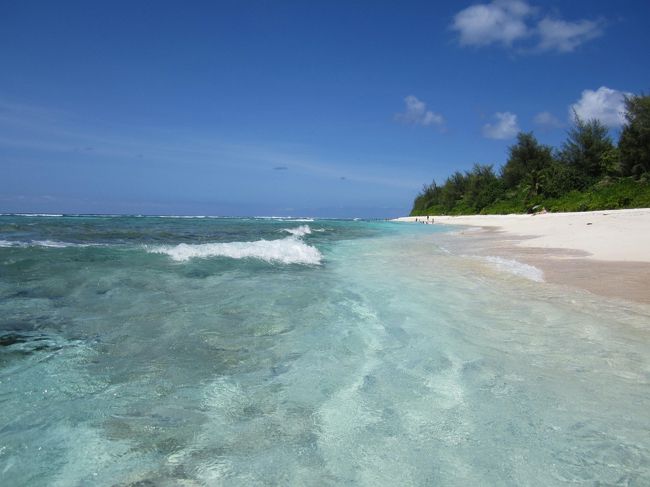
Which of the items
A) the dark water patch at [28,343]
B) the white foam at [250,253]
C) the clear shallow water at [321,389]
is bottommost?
the clear shallow water at [321,389]

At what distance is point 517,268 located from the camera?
8.45 metres

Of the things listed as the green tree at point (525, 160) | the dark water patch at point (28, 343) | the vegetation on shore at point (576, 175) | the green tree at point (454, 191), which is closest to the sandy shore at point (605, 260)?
the dark water patch at point (28, 343)

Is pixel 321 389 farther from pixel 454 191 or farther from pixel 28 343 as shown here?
pixel 454 191

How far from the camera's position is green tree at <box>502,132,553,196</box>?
162 feet

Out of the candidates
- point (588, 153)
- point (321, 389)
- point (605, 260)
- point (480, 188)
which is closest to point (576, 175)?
point (588, 153)

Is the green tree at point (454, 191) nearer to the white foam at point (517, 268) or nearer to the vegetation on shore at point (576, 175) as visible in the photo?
the vegetation on shore at point (576, 175)

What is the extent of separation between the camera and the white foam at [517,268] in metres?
7.34

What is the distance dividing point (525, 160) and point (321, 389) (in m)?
56.0

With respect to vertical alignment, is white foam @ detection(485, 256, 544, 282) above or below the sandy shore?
below

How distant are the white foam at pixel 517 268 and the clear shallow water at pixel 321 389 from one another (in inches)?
61.9

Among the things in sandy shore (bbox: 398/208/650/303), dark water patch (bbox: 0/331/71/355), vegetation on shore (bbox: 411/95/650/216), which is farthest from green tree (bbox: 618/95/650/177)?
dark water patch (bbox: 0/331/71/355)

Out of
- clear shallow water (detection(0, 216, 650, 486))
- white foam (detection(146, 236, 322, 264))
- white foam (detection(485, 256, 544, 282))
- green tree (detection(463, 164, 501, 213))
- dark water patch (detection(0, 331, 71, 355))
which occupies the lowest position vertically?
clear shallow water (detection(0, 216, 650, 486))

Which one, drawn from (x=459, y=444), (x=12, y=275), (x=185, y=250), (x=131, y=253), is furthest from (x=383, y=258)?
(x=459, y=444)

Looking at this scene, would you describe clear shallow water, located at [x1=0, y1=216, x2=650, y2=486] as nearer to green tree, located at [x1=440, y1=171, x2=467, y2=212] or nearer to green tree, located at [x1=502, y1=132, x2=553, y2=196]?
green tree, located at [x1=502, y1=132, x2=553, y2=196]
